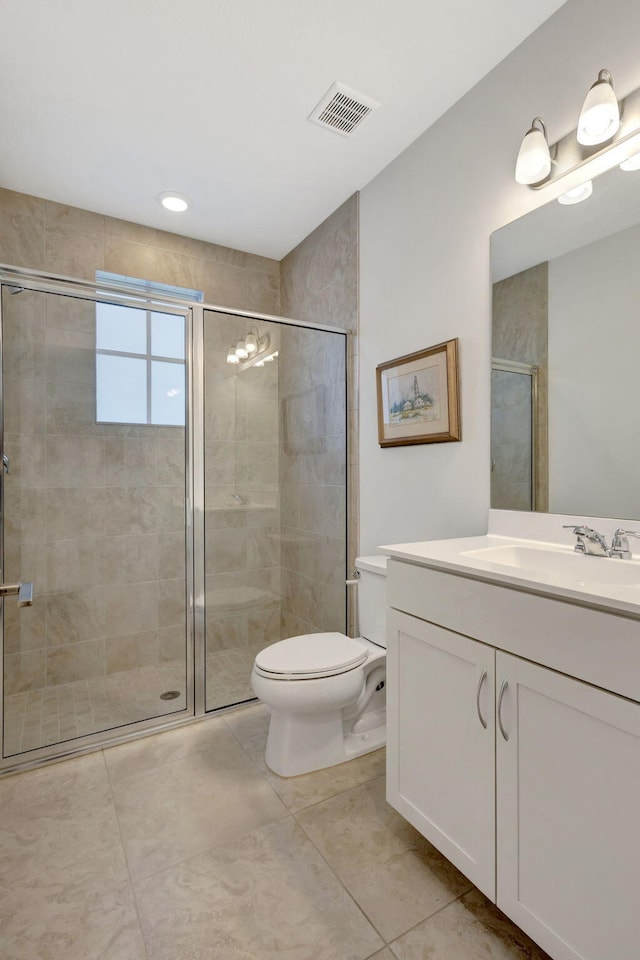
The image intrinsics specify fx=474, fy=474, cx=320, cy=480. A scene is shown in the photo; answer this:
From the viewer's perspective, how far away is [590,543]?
4.33ft

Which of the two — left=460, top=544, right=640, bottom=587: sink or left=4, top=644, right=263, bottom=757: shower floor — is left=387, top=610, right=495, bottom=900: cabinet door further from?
left=4, top=644, right=263, bottom=757: shower floor

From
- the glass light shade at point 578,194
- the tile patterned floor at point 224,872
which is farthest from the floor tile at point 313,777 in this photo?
the glass light shade at point 578,194

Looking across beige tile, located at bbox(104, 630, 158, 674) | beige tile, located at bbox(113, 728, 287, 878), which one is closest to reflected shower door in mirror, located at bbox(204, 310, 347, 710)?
beige tile, located at bbox(104, 630, 158, 674)

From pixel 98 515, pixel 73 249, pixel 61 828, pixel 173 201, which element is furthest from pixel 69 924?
pixel 173 201

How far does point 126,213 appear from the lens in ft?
8.36

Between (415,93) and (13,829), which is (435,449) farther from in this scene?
(13,829)

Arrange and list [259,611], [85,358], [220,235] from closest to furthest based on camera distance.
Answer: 1. [85,358]
2. [259,611]
3. [220,235]

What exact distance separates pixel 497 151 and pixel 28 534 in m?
2.31

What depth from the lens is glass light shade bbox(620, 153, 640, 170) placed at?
1271 millimetres

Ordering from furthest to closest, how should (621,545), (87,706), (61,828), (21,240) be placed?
1. (21,240)
2. (87,706)
3. (61,828)
4. (621,545)

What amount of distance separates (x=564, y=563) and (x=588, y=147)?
3.95ft

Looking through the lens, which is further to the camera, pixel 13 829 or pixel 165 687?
pixel 165 687

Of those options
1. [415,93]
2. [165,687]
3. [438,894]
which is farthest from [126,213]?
[438,894]

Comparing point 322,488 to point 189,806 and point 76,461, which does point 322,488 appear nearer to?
point 76,461
